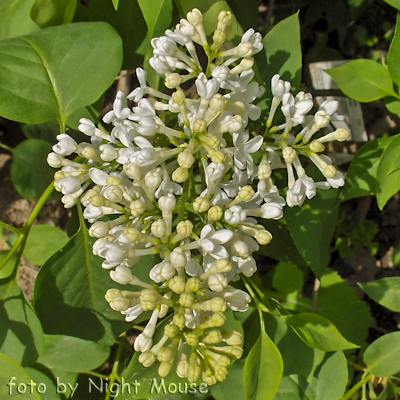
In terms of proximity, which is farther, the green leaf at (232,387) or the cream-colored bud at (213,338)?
the green leaf at (232,387)

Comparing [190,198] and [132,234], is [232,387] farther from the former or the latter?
[132,234]

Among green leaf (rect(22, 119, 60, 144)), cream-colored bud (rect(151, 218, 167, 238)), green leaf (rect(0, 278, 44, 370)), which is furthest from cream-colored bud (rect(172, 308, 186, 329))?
green leaf (rect(22, 119, 60, 144))

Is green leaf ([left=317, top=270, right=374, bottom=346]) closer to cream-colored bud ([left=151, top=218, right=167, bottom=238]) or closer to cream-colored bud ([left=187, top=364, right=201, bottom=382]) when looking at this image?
cream-colored bud ([left=187, top=364, right=201, bottom=382])

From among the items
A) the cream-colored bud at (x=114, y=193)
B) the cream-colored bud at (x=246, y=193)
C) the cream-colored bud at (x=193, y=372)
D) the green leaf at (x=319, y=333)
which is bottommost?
the green leaf at (x=319, y=333)

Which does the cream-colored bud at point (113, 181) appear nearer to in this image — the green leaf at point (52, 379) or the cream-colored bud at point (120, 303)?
the cream-colored bud at point (120, 303)

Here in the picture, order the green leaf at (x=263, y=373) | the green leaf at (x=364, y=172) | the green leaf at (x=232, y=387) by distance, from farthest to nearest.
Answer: the green leaf at (x=232, y=387) < the green leaf at (x=364, y=172) < the green leaf at (x=263, y=373)

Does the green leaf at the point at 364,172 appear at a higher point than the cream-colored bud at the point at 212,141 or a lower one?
lower

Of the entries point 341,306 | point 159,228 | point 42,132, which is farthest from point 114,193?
point 341,306

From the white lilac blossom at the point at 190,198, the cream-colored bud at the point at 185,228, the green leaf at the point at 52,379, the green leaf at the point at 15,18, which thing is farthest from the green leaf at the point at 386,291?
the green leaf at the point at 15,18
